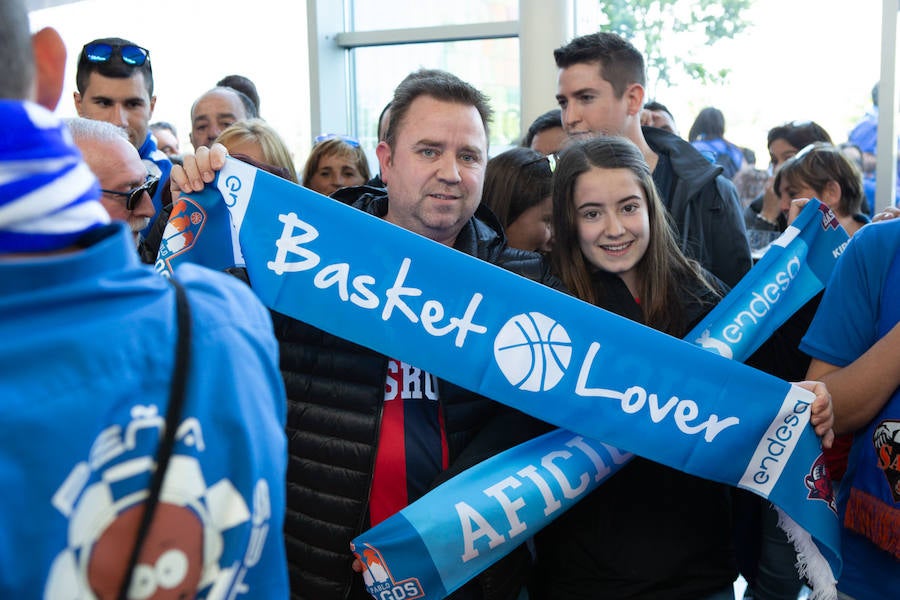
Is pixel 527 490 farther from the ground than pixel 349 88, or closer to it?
closer to it

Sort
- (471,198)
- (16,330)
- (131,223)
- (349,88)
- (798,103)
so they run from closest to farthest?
(16,330) → (471,198) → (131,223) → (798,103) → (349,88)

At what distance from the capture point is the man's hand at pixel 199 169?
77.4 inches

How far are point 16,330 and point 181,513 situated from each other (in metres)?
0.21

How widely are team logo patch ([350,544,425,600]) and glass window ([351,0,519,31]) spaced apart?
540 centimetres

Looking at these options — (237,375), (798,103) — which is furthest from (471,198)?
(798,103)

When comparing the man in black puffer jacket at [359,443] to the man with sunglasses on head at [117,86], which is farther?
the man with sunglasses on head at [117,86]

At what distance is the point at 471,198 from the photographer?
210cm

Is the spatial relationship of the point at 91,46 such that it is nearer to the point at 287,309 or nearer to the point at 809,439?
the point at 287,309

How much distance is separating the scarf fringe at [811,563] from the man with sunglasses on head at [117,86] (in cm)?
276

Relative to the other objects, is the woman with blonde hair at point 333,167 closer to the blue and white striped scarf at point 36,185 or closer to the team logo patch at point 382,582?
the team logo patch at point 382,582

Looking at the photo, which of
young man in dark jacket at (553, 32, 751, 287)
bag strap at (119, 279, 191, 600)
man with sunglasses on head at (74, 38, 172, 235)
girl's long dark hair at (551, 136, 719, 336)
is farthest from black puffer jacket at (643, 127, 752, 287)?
bag strap at (119, 279, 191, 600)

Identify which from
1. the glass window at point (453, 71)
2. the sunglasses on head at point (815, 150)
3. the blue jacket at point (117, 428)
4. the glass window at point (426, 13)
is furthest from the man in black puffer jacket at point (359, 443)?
the glass window at point (426, 13)

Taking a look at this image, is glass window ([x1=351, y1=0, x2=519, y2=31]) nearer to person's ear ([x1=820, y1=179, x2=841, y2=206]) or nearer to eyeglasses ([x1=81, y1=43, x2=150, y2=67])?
person's ear ([x1=820, y1=179, x2=841, y2=206])

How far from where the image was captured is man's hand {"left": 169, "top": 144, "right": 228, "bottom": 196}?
6.45 ft
